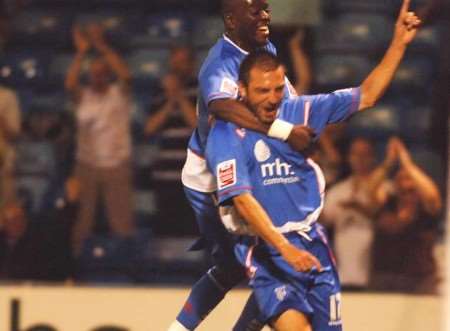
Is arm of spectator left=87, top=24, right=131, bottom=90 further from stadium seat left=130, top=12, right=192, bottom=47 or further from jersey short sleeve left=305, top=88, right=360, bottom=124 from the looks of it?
jersey short sleeve left=305, top=88, right=360, bottom=124

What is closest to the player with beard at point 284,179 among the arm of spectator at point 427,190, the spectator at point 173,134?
the arm of spectator at point 427,190

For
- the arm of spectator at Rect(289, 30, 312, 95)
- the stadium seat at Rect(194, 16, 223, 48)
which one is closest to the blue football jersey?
the arm of spectator at Rect(289, 30, 312, 95)

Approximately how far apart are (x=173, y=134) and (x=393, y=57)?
3353 mm

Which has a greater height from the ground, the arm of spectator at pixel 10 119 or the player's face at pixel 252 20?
the player's face at pixel 252 20

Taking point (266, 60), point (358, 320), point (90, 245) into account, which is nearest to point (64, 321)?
point (90, 245)

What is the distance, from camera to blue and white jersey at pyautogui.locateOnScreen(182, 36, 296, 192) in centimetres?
698

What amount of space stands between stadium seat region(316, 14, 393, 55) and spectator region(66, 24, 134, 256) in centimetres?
120

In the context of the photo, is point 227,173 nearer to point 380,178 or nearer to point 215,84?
point 215,84

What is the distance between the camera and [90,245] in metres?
9.93

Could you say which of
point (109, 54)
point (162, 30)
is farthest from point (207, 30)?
point (109, 54)

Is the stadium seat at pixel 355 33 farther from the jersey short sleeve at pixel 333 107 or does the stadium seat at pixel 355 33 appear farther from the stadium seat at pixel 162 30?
the jersey short sleeve at pixel 333 107

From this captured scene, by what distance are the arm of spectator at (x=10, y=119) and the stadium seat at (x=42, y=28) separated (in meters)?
0.78

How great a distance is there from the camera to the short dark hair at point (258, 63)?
6742 mm

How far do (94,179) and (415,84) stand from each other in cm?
193
